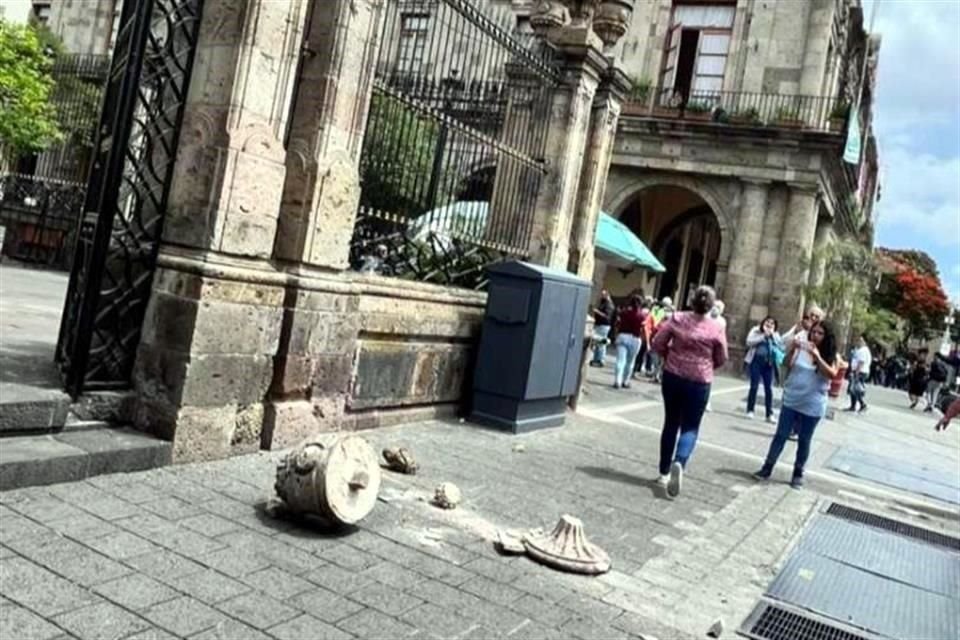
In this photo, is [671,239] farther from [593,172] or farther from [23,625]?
[23,625]

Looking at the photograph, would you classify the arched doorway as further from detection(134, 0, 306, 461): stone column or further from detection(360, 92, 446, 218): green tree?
detection(134, 0, 306, 461): stone column

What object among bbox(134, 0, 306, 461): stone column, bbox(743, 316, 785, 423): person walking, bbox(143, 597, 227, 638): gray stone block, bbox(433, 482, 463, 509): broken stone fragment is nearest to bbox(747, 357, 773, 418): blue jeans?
bbox(743, 316, 785, 423): person walking

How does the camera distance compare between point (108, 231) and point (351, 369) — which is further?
point (351, 369)

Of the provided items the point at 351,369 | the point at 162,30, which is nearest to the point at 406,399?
the point at 351,369

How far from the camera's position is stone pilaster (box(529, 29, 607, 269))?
893 cm

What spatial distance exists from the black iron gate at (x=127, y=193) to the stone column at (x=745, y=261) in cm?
1928

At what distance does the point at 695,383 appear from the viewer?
659 centimetres

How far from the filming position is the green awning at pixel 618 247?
1348 centimetres

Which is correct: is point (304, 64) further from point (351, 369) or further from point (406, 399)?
point (406, 399)

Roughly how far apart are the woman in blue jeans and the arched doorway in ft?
52.9

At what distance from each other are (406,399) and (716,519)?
Result: 2728 millimetres

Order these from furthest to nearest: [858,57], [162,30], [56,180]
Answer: [858,57] < [56,180] < [162,30]

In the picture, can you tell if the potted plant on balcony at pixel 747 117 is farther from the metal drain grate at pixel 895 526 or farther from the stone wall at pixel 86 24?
the stone wall at pixel 86 24

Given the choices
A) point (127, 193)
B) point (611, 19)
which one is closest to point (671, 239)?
point (611, 19)
